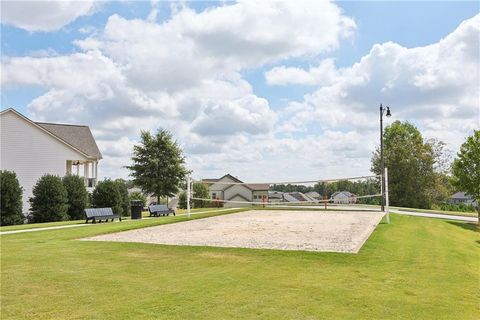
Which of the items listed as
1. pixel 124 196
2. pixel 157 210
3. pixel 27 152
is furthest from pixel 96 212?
pixel 27 152

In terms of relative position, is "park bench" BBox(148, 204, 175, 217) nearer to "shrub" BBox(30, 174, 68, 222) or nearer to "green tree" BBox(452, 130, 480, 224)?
"shrub" BBox(30, 174, 68, 222)

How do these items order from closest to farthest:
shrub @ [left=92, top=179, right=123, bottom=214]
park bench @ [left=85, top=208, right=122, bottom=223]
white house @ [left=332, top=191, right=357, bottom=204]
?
park bench @ [left=85, top=208, right=122, bottom=223], white house @ [left=332, top=191, right=357, bottom=204], shrub @ [left=92, top=179, right=123, bottom=214]

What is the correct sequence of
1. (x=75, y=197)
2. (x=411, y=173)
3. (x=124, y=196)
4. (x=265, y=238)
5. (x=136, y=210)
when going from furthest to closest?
(x=411, y=173) → (x=124, y=196) → (x=75, y=197) → (x=136, y=210) → (x=265, y=238)

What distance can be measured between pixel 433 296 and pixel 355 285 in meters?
1.20

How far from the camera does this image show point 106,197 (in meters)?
27.7

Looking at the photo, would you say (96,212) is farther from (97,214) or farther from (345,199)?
(345,199)

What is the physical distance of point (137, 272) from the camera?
775 cm

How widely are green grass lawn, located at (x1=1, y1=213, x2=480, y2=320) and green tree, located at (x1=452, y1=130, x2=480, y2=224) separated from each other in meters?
15.2

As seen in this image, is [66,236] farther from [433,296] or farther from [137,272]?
[433,296]

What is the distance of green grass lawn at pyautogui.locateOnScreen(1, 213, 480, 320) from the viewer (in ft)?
18.1

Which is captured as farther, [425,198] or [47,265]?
[425,198]

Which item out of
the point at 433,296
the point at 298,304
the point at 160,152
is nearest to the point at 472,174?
the point at 433,296

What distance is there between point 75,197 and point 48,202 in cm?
204

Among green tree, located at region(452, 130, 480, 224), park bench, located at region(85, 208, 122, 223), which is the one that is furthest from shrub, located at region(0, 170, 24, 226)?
green tree, located at region(452, 130, 480, 224)
